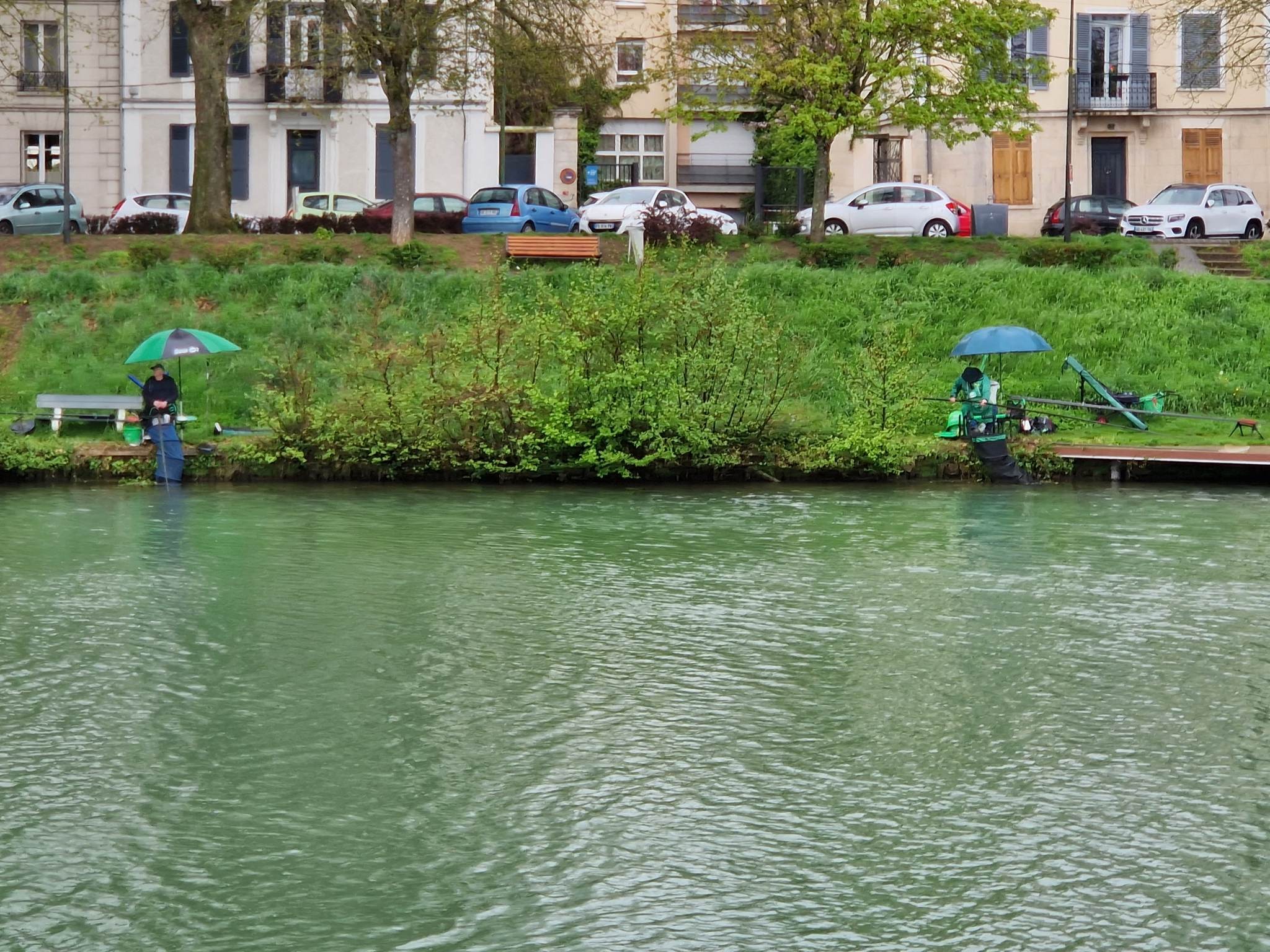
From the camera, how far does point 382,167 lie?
54062 millimetres

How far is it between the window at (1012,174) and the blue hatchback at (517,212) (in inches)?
627

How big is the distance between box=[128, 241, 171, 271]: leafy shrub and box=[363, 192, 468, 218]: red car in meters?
10.7

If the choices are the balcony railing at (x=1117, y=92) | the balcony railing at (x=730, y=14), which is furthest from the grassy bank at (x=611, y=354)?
the balcony railing at (x=1117, y=92)

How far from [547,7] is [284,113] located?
1795 centimetres

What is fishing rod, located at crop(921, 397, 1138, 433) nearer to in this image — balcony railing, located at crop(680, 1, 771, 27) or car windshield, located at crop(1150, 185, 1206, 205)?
balcony railing, located at crop(680, 1, 771, 27)

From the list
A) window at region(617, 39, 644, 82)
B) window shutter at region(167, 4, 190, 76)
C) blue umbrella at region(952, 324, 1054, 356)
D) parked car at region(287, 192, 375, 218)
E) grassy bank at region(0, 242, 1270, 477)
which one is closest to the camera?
grassy bank at region(0, 242, 1270, 477)

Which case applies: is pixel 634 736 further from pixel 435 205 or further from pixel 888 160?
pixel 888 160

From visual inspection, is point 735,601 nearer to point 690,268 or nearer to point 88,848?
point 88,848

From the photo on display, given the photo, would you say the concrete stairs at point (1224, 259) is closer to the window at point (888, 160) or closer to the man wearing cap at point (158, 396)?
the window at point (888, 160)

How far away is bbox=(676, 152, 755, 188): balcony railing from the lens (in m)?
60.8

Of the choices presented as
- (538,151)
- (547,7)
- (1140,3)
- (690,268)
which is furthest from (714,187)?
(690,268)

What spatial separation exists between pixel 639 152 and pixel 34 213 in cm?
2006

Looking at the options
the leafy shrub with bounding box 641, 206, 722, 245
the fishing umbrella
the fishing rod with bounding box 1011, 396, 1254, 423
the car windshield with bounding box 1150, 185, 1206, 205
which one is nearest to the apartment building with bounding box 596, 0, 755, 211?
the car windshield with bounding box 1150, 185, 1206, 205

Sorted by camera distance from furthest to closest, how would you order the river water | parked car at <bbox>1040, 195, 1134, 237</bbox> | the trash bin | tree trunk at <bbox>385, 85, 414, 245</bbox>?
1. the trash bin
2. parked car at <bbox>1040, 195, 1134, 237</bbox>
3. tree trunk at <bbox>385, 85, 414, 245</bbox>
4. the river water
